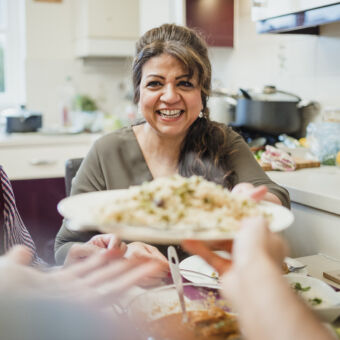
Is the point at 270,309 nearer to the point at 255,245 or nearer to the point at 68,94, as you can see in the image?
the point at 255,245

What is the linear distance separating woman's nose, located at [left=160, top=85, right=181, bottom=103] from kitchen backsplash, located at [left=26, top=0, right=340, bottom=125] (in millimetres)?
531

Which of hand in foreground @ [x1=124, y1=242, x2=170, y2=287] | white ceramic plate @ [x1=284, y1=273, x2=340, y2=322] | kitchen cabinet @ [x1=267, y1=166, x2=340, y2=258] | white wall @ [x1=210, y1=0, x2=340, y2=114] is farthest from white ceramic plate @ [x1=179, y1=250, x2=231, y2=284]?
white wall @ [x1=210, y1=0, x2=340, y2=114]

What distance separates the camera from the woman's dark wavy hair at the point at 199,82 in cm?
141

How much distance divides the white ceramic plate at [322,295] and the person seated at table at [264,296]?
205mm

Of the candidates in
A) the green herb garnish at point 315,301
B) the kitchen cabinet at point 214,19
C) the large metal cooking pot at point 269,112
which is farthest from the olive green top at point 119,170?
the kitchen cabinet at point 214,19

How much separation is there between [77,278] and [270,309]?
23 cm

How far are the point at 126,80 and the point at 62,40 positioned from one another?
1.99 feet

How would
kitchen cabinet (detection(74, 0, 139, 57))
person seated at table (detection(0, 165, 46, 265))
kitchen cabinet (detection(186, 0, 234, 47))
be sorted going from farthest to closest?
kitchen cabinet (detection(74, 0, 139, 57)) < kitchen cabinet (detection(186, 0, 234, 47)) < person seated at table (detection(0, 165, 46, 265))

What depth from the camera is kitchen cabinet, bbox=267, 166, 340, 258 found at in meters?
1.64

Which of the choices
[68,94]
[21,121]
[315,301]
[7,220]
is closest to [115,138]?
[7,220]

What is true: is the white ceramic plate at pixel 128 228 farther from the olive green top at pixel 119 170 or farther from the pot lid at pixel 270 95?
the pot lid at pixel 270 95

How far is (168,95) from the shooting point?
139cm

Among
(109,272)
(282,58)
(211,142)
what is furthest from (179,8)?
(109,272)

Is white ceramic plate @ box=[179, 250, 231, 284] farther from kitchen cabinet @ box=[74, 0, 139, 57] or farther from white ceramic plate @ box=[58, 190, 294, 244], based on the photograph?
kitchen cabinet @ box=[74, 0, 139, 57]
